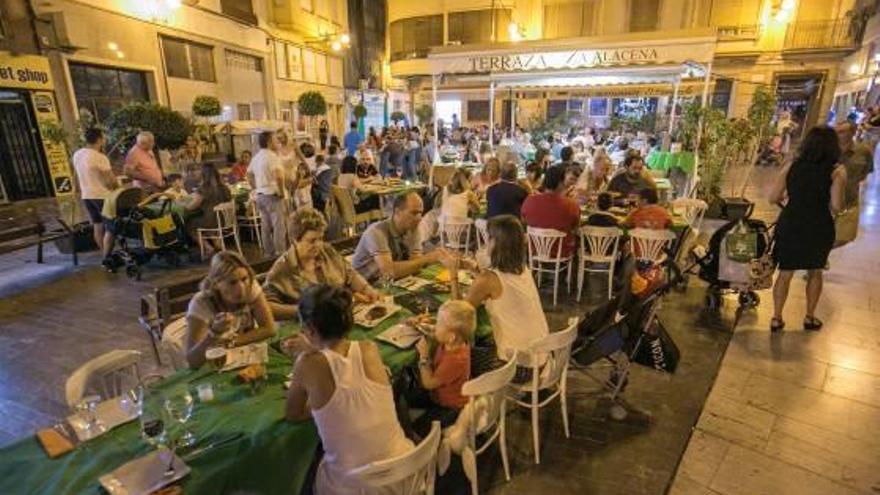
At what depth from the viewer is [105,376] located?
1.95 metres

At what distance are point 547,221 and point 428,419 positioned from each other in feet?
8.74

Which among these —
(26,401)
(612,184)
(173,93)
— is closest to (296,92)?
(173,93)

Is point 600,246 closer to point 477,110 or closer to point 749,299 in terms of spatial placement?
point 749,299

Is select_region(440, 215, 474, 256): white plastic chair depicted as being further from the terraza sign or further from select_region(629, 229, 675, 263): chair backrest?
the terraza sign

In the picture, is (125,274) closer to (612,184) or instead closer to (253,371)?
(253,371)

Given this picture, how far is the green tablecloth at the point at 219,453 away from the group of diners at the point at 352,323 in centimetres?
9

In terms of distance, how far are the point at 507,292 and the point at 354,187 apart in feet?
15.3

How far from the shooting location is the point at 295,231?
2.67 metres

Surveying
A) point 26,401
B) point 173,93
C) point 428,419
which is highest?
point 173,93

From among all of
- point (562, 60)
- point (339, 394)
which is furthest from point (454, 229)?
point (339, 394)

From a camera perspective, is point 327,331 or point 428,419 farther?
point 428,419

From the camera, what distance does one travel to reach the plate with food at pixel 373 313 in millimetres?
2266

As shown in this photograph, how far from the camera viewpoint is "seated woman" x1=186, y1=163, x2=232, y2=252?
18.0ft

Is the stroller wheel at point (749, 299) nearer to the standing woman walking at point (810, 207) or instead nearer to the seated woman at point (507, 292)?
the standing woman walking at point (810, 207)
